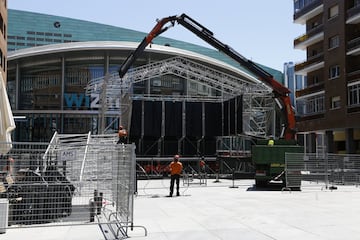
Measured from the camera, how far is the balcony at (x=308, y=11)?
44.5m

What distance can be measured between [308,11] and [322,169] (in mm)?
28665

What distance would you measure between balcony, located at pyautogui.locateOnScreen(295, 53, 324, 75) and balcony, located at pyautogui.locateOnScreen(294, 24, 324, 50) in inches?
71.1

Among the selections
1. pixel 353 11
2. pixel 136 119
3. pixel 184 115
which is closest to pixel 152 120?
pixel 136 119

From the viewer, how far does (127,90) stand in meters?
37.8

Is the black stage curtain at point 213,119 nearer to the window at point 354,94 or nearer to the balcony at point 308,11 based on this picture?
the window at point 354,94

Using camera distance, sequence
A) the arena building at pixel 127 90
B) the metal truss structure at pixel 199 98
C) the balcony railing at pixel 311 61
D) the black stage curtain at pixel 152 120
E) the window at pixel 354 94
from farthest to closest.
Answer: the balcony railing at pixel 311 61, the window at pixel 354 94, the arena building at pixel 127 90, the metal truss structure at pixel 199 98, the black stage curtain at pixel 152 120

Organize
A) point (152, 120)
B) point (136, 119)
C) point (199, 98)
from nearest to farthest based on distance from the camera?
point (136, 119)
point (152, 120)
point (199, 98)

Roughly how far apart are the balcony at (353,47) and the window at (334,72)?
7.82ft

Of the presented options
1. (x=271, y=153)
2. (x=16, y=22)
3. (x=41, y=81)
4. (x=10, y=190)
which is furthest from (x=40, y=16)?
(x=10, y=190)

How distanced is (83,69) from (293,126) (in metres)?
39.9

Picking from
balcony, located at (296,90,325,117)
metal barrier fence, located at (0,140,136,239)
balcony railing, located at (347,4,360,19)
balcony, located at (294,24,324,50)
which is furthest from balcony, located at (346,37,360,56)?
metal barrier fence, located at (0,140,136,239)

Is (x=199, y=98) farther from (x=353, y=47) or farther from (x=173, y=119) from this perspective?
(x=353, y=47)

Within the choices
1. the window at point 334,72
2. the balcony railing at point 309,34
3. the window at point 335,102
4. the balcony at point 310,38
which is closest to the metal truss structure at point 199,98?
the window at point 335,102

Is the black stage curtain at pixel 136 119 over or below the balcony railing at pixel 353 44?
below
